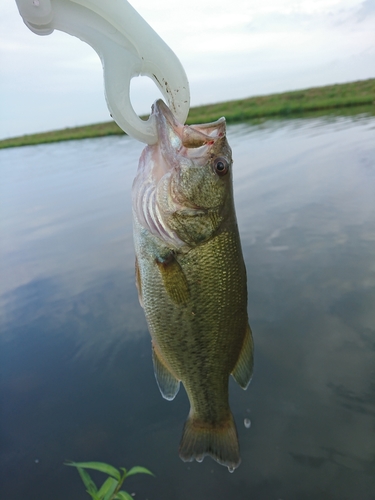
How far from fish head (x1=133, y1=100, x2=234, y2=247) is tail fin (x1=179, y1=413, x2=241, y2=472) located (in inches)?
43.3

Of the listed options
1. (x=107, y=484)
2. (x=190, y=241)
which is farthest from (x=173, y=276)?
(x=107, y=484)

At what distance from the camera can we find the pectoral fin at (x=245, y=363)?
7.32 ft

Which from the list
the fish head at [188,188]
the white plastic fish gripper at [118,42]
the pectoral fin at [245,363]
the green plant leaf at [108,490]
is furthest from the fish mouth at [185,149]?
Result: the green plant leaf at [108,490]

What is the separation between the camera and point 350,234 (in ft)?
24.5

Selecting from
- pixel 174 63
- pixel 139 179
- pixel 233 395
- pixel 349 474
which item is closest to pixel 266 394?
pixel 233 395

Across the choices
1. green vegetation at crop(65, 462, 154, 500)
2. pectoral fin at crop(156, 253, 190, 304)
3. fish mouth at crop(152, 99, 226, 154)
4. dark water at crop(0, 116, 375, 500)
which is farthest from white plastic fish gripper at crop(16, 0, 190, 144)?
dark water at crop(0, 116, 375, 500)

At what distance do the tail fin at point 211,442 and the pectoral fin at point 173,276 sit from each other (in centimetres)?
86

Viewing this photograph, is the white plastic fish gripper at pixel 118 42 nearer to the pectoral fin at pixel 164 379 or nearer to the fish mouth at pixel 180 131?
the fish mouth at pixel 180 131

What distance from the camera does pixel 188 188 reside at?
197cm

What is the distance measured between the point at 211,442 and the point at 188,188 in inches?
56.5

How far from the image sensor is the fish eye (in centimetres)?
196

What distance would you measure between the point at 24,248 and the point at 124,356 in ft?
17.3

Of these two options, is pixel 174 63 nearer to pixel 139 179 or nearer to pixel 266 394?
pixel 139 179

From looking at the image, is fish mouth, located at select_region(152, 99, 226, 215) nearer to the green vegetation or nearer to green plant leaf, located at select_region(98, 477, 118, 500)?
the green vegetation
